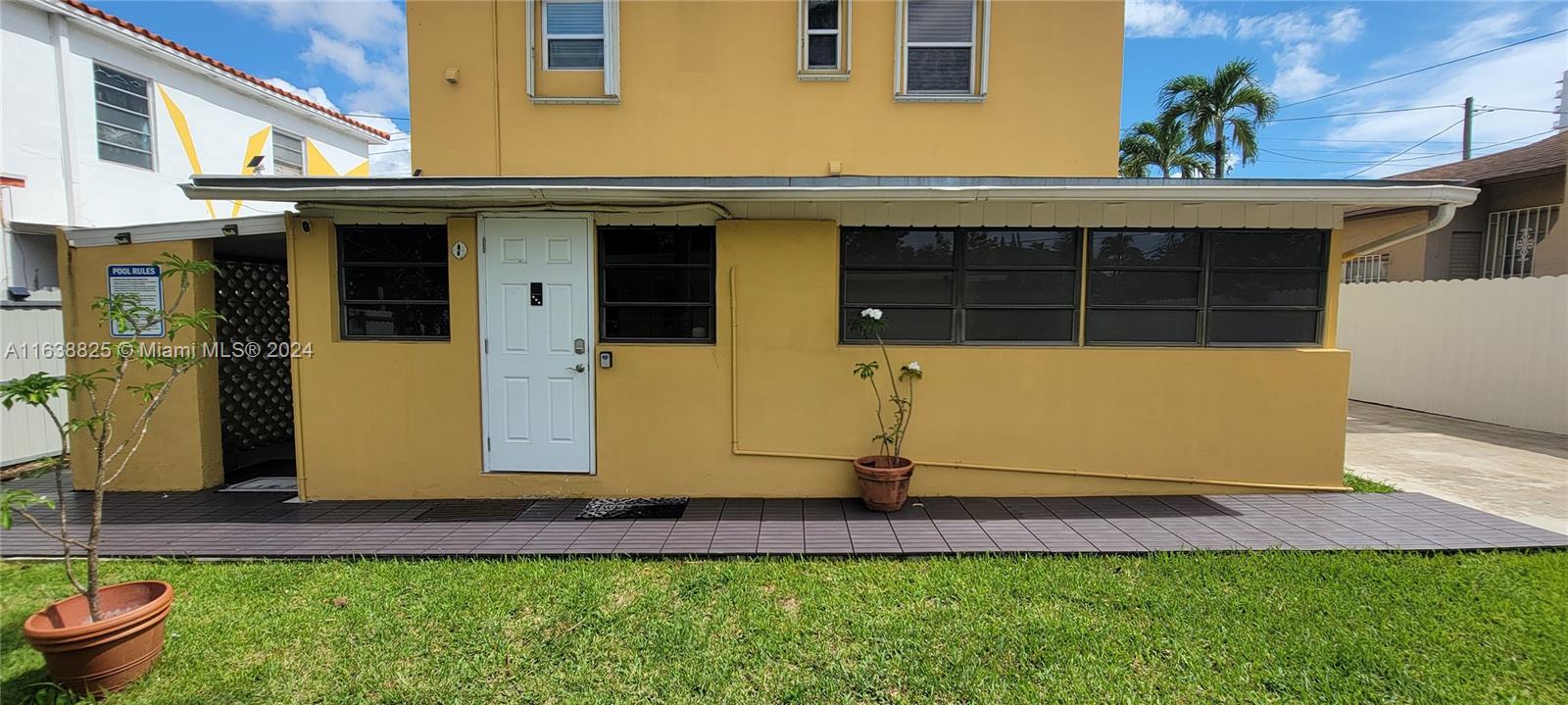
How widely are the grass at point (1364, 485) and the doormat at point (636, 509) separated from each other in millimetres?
5822

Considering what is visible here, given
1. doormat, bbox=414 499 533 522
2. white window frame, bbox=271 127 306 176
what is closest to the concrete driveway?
doormat, bbox=414 499 533 522

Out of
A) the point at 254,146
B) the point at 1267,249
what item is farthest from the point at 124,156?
the point at 1267,249

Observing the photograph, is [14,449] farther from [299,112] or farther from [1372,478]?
[1372,478]

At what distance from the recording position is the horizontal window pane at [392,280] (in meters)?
5.12

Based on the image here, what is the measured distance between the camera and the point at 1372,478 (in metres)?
5.72

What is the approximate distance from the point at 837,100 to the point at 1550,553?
19.8 feet

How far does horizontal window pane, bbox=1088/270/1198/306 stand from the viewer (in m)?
5.11

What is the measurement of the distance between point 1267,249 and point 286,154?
1386cm

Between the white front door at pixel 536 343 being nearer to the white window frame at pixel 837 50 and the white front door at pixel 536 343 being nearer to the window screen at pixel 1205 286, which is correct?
the white window frame at pixel 837 50

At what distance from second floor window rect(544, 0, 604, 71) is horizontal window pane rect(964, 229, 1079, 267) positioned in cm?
383

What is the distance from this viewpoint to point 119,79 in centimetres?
784

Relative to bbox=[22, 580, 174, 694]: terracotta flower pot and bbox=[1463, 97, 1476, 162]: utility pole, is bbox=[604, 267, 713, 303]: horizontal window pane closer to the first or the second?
bbox=[22, 580, 174, 694]: terracotta flower pot

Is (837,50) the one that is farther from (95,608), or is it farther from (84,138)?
(84,138)

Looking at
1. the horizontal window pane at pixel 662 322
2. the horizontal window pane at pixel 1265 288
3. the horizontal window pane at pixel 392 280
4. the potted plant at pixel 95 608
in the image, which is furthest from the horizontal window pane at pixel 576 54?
the horizontal window pane at pixel 1265 288
